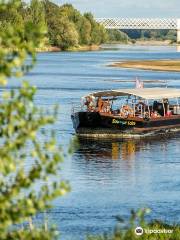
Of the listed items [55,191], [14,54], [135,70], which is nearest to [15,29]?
[14,54]

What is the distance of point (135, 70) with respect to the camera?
119188 mm

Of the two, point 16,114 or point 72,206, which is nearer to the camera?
point 16,114

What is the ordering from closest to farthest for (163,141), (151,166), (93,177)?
(93,177)
(151,166)
(163,141)

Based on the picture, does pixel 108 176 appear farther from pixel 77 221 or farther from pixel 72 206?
pixel 77 221

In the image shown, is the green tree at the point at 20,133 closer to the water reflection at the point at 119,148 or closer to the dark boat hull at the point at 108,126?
the water reflection at the point at 119,148

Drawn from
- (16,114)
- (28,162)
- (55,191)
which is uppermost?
(16,114)

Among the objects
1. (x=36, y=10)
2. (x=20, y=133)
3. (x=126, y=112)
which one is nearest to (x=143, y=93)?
(x=126, y=112)

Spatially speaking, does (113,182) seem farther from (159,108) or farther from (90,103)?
(159,108)

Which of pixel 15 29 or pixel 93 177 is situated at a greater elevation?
pixel 15 29

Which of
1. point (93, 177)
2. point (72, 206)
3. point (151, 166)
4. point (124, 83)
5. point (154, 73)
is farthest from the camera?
point (154, 73)

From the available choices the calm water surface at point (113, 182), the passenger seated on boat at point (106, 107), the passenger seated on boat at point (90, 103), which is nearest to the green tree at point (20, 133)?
the calm water surface at point (113, 182)

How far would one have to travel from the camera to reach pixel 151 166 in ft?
120

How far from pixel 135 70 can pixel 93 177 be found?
8663 centimetres

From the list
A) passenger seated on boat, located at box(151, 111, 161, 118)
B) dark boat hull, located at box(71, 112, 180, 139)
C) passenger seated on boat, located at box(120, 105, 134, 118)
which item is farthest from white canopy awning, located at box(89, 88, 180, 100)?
dark boat hull, located at box(71, 112, 180, 139)
